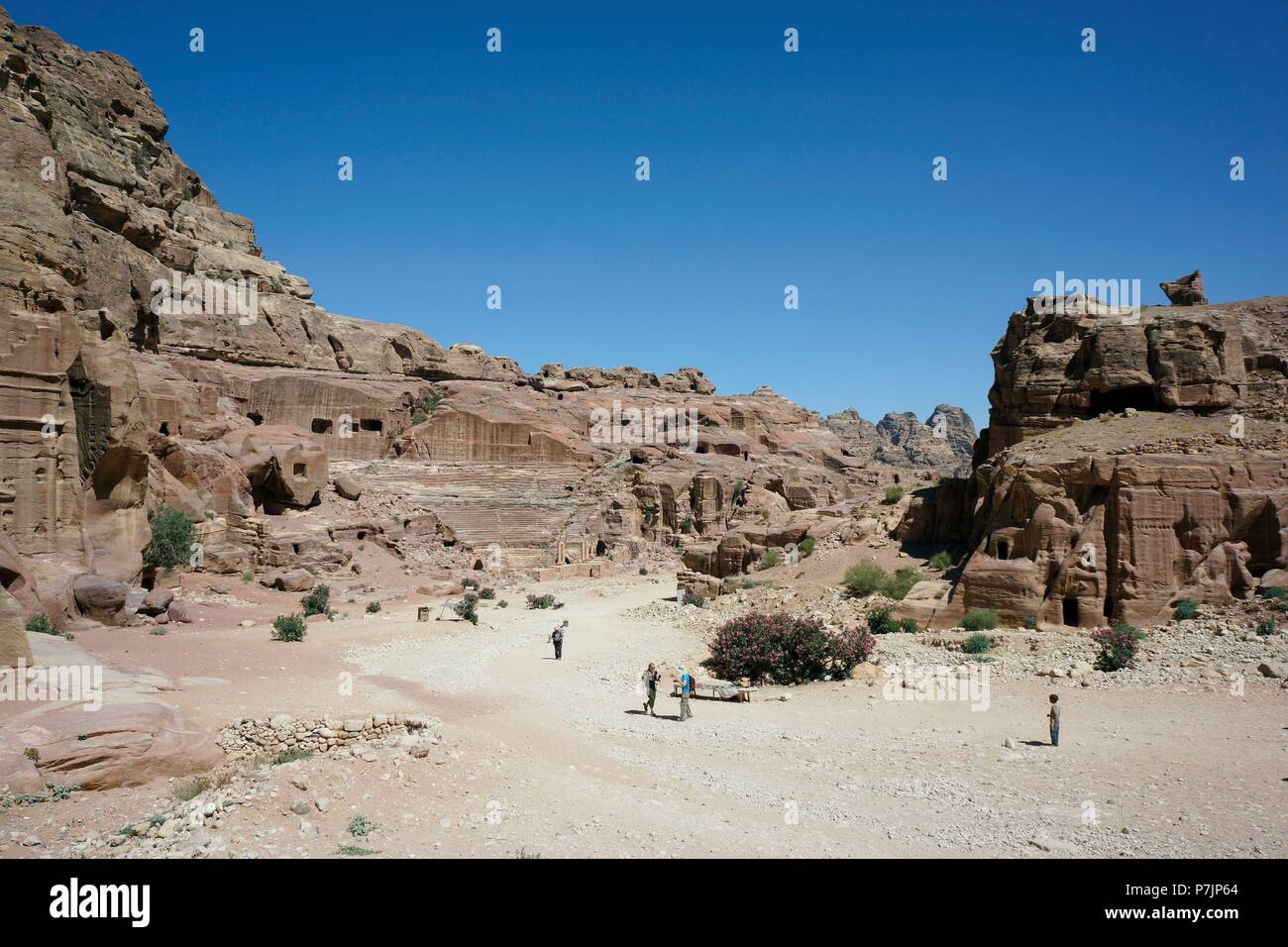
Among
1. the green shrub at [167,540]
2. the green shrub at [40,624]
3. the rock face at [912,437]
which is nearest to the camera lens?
the green shrub at [40,624]

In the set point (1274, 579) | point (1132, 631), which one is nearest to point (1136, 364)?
point (1274, 579)

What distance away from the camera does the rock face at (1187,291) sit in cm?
2819

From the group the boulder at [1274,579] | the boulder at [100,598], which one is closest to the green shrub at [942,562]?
the boulder at [1274,579]

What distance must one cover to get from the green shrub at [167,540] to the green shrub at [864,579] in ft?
65.5

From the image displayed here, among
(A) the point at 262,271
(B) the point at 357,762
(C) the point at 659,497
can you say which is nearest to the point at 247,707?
(B) the point at 357,762

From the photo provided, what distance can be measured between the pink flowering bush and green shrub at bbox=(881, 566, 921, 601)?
18.2 feet

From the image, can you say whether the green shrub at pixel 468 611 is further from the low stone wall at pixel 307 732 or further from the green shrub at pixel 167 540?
the low stone wall at pixel 307 732

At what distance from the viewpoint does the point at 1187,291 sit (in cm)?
2834

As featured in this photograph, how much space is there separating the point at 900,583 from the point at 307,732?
59.9ft

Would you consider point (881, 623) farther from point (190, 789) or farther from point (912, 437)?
point (912, 437)

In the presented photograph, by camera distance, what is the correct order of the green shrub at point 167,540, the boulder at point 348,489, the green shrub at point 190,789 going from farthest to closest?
the boulder at point 348,489, the green shrub at point 167,540, the green shrub at point 190,789
